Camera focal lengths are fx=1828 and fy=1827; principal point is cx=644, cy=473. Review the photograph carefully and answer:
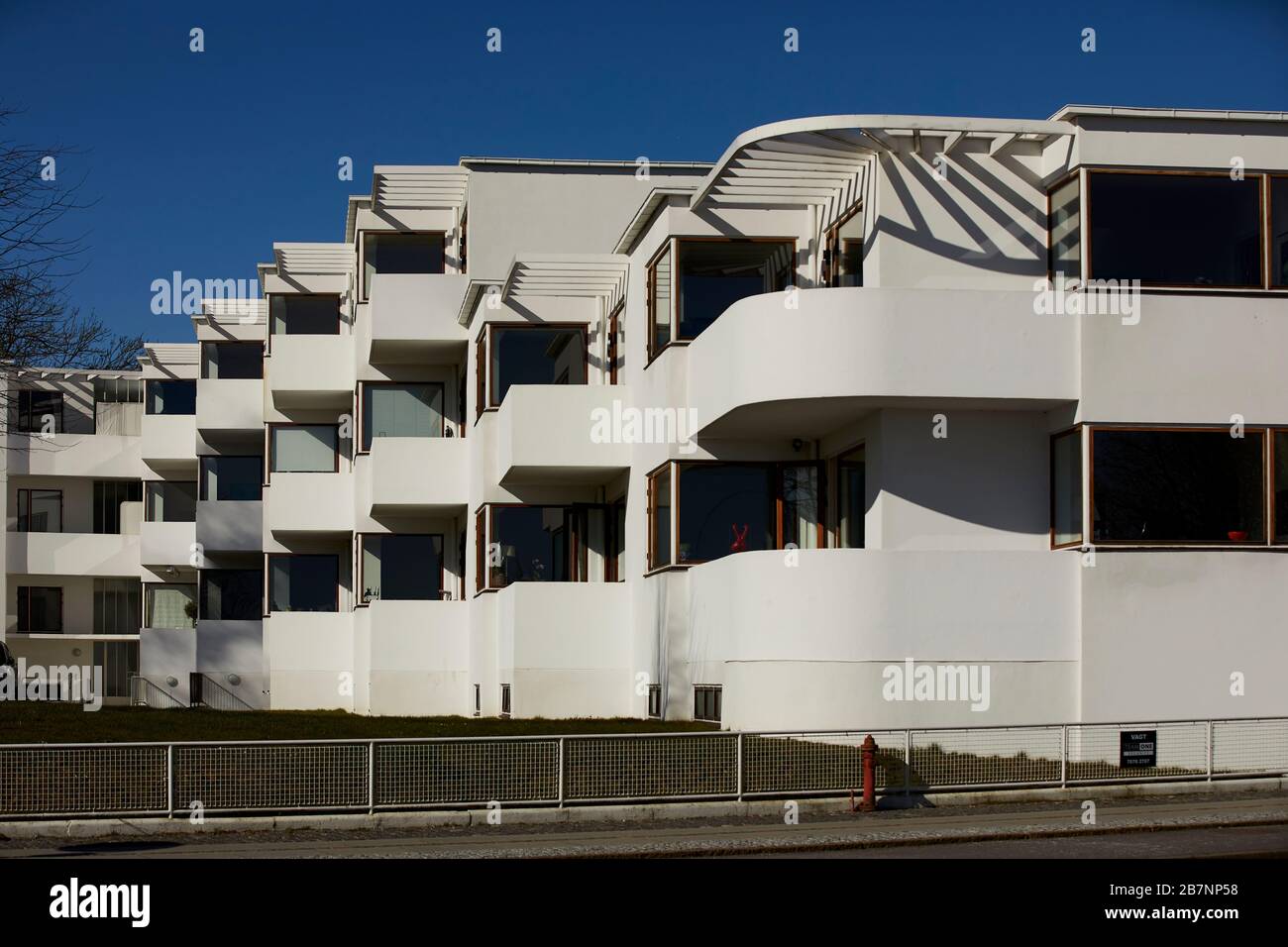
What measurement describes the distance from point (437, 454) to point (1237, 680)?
2018 cm

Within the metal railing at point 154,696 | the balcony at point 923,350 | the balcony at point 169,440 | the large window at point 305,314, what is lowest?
the metal railing at point 154,696

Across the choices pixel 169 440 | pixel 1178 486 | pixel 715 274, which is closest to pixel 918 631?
pixel 1178 486

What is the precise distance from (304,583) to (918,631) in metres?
28.7

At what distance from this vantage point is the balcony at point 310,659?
46.4m

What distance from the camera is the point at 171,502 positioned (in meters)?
63.0

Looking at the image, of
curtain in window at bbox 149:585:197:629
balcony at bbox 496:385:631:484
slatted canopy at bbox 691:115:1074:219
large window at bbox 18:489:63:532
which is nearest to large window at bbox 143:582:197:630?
curtain in window at bbox 149:585:197:629

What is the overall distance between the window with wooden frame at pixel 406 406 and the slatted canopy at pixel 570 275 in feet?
28.8

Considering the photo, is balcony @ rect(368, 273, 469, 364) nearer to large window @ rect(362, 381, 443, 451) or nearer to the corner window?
large window @ rect(362, 381, 443, 451)

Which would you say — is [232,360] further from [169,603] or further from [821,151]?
[821,151]

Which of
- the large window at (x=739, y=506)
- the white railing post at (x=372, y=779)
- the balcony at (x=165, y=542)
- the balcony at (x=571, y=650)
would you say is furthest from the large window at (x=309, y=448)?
the white railing post at (x=372, y=779)

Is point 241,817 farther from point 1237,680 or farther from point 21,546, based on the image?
point 21,546

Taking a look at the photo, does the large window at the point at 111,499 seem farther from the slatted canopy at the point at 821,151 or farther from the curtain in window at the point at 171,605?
the slatted canopy at the point at 821,151

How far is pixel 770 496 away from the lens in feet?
94.3
